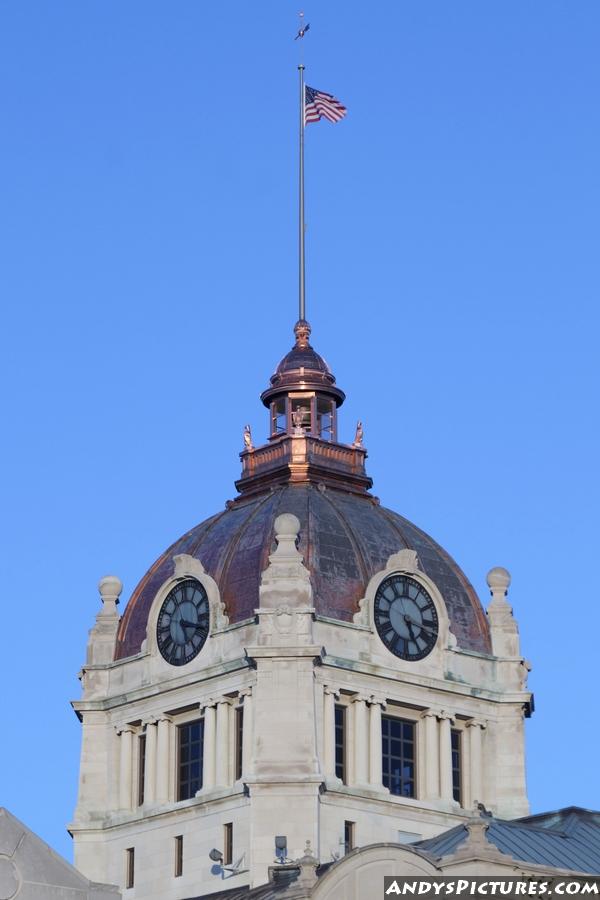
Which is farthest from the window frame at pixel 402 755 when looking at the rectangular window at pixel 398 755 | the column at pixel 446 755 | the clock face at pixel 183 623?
the clock face at pixel 183 623

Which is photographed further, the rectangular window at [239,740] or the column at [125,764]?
A: the column at [125,764]

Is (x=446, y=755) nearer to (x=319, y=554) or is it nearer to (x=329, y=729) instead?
(x=329, y=729)

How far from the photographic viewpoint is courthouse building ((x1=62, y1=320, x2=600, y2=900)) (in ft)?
399

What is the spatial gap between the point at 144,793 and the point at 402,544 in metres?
14.4

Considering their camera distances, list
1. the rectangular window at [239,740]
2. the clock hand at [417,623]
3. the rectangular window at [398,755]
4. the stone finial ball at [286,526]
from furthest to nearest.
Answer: the clock hand at [417,623]
the rectangular window at [398,755]
the stone finial ball at [286,526]
the rectangular window at [239,740]

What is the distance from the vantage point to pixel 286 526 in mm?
124312

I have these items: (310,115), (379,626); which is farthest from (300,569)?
(310,115)

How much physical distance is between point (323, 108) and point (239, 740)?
1137 inches

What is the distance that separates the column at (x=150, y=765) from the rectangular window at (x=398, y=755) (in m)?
9.21

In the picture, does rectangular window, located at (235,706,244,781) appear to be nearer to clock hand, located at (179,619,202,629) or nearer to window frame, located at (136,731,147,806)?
clock hand, located at (179,619,202,629)

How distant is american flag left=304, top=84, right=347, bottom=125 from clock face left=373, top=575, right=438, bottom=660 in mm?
21332

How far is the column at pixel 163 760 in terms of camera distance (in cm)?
12592

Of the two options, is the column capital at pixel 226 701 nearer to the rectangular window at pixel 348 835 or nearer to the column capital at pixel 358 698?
the column capital at pixel 358 698

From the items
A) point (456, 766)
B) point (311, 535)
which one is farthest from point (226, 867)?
point (311, 535)
